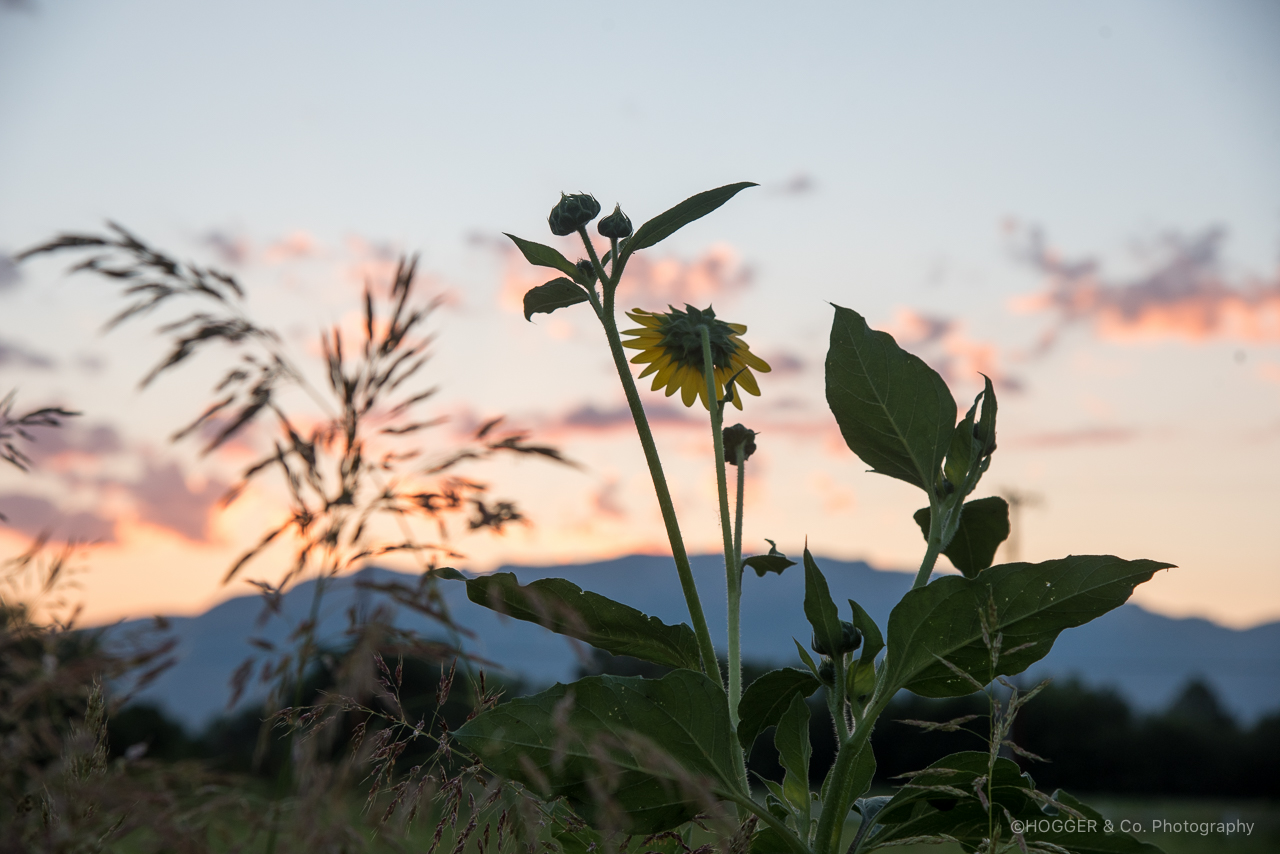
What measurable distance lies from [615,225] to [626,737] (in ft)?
2.36

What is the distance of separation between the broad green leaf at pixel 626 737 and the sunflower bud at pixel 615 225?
0.64 metres

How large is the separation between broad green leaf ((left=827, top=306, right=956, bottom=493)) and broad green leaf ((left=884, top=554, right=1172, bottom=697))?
208mm

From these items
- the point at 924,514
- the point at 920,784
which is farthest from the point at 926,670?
the point at 924,514

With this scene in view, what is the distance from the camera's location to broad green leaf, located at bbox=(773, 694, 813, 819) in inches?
45.5

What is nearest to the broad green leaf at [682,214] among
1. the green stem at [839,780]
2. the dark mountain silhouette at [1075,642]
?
the green stem at [839,780]

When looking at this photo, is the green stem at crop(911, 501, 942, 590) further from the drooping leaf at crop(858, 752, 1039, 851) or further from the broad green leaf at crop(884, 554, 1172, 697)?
the drooping leaf at crop(858, 752, 1039, 851)

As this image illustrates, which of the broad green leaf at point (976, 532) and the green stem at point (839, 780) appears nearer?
the green stem at point (839, 780)

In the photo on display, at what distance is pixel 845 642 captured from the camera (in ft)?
3.74

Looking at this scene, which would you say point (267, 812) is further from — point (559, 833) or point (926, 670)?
point (926, 670)

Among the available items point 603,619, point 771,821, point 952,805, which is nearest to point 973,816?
point 952,805

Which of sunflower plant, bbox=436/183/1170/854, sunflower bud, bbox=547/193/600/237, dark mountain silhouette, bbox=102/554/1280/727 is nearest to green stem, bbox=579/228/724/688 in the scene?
sunflower plant, bbox=436/183/1170/854

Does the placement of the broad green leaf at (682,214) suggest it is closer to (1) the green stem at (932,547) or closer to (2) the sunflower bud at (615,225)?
(2) the sunflower bud at (615,225)

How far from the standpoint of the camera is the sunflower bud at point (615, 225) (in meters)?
1.33

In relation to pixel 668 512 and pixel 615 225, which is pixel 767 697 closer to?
pixel 668 512
